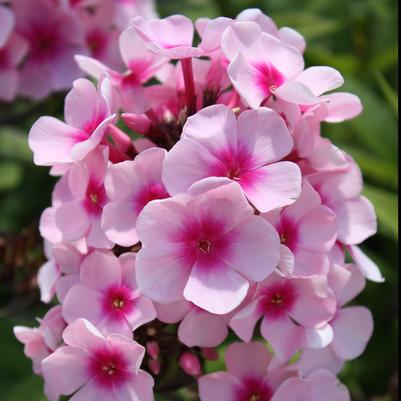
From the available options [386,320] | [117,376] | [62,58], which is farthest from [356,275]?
[62,58]

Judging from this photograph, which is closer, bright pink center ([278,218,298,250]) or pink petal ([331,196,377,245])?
bright pink center ([278,218,298,250])

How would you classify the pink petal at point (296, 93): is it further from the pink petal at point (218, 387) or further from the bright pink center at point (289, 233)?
the pink petal at point (218, 387)

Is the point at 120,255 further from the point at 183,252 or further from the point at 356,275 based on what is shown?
the point at 356,275

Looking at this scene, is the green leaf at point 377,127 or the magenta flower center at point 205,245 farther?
the green leaf at point 377,127

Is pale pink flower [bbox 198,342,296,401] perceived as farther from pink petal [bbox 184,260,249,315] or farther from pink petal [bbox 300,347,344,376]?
pink petal [bbox 184,260,249,315]

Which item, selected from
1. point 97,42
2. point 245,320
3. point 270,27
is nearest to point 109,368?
point 245,320

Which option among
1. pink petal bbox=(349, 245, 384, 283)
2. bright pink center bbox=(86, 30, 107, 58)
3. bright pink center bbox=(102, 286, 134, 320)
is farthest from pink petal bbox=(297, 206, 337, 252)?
bright pink center bbox=(86, 30, 107, 58)

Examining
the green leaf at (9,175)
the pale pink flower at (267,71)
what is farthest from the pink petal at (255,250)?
the green leaf at (9,175)
